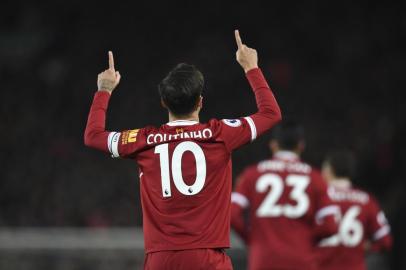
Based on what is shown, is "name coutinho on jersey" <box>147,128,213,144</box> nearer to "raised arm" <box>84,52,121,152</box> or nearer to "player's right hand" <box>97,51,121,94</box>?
"raised arm" <box>84,52,121,152</box>

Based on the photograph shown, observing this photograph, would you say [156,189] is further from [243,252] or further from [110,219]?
[110,219]

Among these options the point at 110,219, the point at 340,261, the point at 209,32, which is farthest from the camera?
the point at 209,32

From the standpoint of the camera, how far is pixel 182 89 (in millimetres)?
3814

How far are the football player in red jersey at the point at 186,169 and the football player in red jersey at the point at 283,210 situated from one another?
8.29ft

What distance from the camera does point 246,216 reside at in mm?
6770

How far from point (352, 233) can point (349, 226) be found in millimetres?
95

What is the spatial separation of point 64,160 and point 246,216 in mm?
9393

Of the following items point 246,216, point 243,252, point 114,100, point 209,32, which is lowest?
point 243,252

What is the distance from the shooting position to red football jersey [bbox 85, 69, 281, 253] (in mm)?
3816

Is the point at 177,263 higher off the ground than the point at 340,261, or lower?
higher

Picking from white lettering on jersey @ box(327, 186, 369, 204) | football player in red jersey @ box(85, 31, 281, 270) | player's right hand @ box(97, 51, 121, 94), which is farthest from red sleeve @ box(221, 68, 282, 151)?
white lettering on jersey @ box(327, 186, 369, 204)

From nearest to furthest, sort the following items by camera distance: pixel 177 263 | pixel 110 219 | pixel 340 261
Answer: pixel 177 263, pixel 340 261, pixel 110 219

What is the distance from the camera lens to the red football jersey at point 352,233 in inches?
283

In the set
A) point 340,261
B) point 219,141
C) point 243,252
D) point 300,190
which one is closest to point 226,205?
point 219,141
